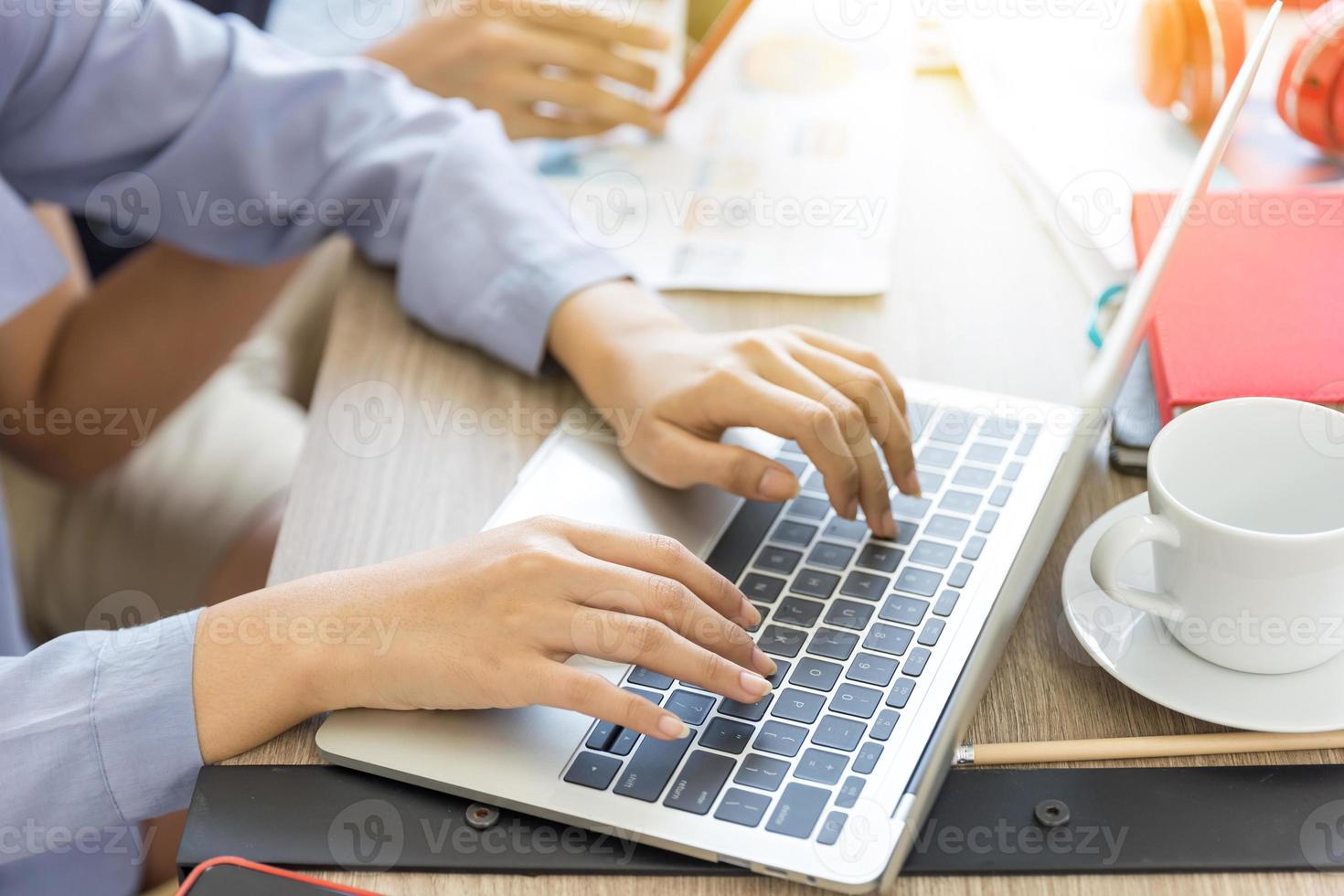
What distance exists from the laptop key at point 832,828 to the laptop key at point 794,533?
17 cm

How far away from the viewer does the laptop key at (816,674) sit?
0.52 metres

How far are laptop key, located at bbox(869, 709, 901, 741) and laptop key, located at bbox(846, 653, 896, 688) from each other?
0.02 meters

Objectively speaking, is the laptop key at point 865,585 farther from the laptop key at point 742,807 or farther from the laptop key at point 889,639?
the laptop key at point 742,807

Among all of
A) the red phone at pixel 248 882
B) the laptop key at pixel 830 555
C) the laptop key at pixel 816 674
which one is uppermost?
the laptop key at pixel 816 674

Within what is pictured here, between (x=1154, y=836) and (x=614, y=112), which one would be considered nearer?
(x=1154, y=836)

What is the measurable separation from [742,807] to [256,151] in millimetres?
607

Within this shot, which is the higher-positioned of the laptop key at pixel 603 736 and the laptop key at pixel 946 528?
the laptop key at pixel 946 528

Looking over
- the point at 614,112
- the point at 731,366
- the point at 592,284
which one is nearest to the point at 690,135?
the point at 614,112

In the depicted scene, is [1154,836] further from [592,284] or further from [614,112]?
[614,112]

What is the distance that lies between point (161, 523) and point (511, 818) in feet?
2.46

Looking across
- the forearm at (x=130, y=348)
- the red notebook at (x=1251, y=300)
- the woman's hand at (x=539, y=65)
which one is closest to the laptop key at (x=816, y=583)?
the red notebook at (x=1251, y=300)

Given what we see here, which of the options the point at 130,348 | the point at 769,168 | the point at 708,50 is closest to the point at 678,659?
the point at 769,168

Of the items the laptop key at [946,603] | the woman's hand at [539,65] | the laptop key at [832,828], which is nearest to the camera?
the laptop key at [832,828]

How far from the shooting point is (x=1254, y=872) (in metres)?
0.45
